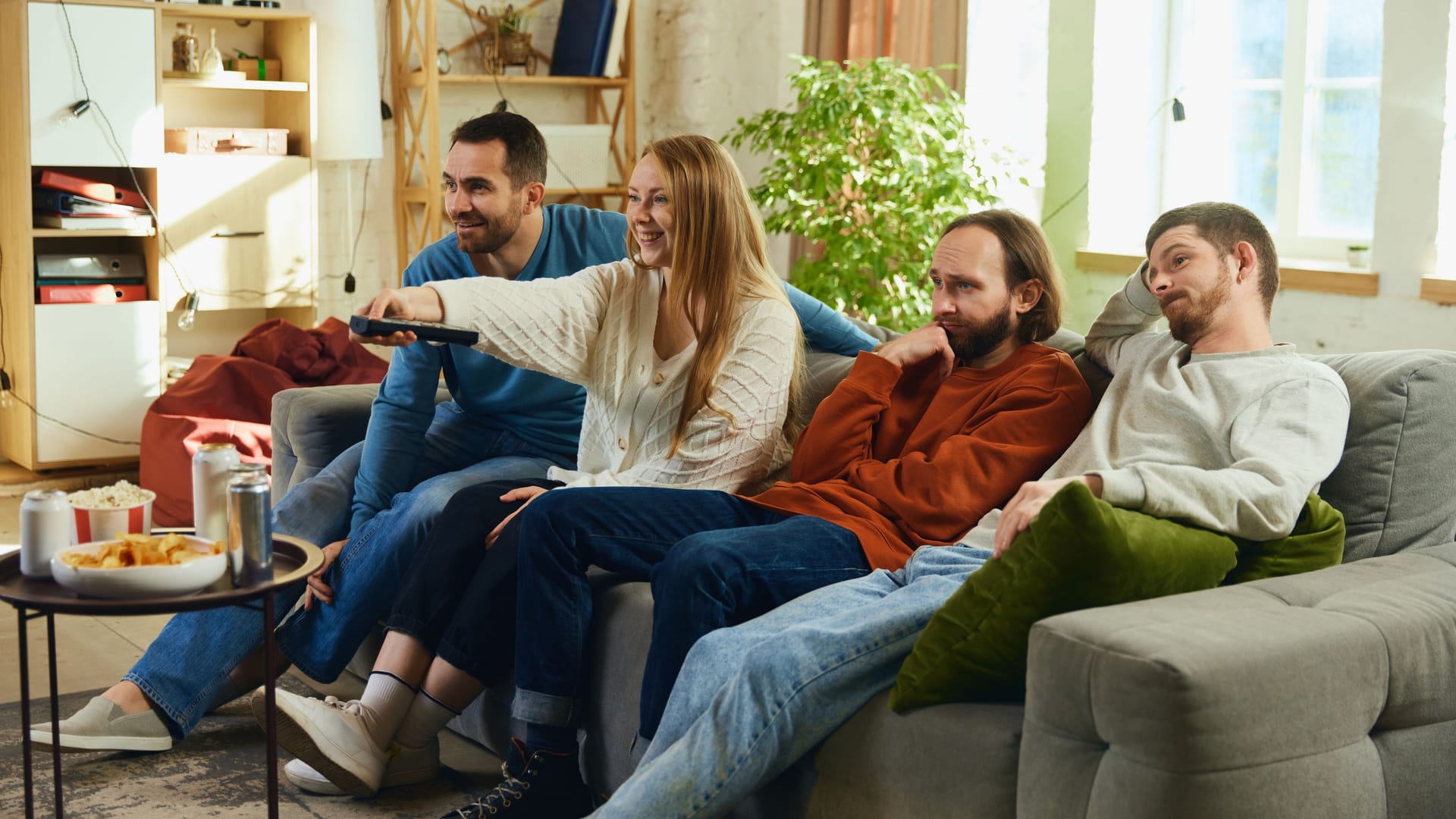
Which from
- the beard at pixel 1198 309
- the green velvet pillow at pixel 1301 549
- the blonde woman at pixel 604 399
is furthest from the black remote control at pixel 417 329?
the green velvet pillow at pixel 1301 549

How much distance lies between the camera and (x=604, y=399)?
2434 mm

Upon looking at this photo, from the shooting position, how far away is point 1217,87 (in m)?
4.23

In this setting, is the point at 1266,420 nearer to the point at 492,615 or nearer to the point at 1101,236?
the point at 492,615

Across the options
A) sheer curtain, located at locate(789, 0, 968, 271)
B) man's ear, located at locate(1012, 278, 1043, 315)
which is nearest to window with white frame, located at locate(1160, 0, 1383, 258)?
sheer curtain, located at locate(789, 0, 968, 271)

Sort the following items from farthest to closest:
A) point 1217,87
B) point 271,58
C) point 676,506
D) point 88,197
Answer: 1. point 271,58
2. point 88,197
3. point 1217,87
4. point 676,506

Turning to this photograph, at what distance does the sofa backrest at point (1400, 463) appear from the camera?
1.92 metres

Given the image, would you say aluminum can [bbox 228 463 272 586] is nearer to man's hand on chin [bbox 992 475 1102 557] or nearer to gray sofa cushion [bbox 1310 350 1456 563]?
man's hand on chin [bbox 992 475 1102 557]

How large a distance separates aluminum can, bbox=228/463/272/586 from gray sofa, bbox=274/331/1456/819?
2.29 ft

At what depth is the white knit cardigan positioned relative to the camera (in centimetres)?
228

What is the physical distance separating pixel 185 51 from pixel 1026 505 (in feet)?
12.8

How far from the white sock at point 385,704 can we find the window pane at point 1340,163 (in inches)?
112

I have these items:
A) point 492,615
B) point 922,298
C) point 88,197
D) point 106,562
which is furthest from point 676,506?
point 88,197

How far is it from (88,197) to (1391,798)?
4169 millimetres

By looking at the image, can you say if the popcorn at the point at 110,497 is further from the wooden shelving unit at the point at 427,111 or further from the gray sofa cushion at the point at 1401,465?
the wooden shelving unit at the point at 427,111
